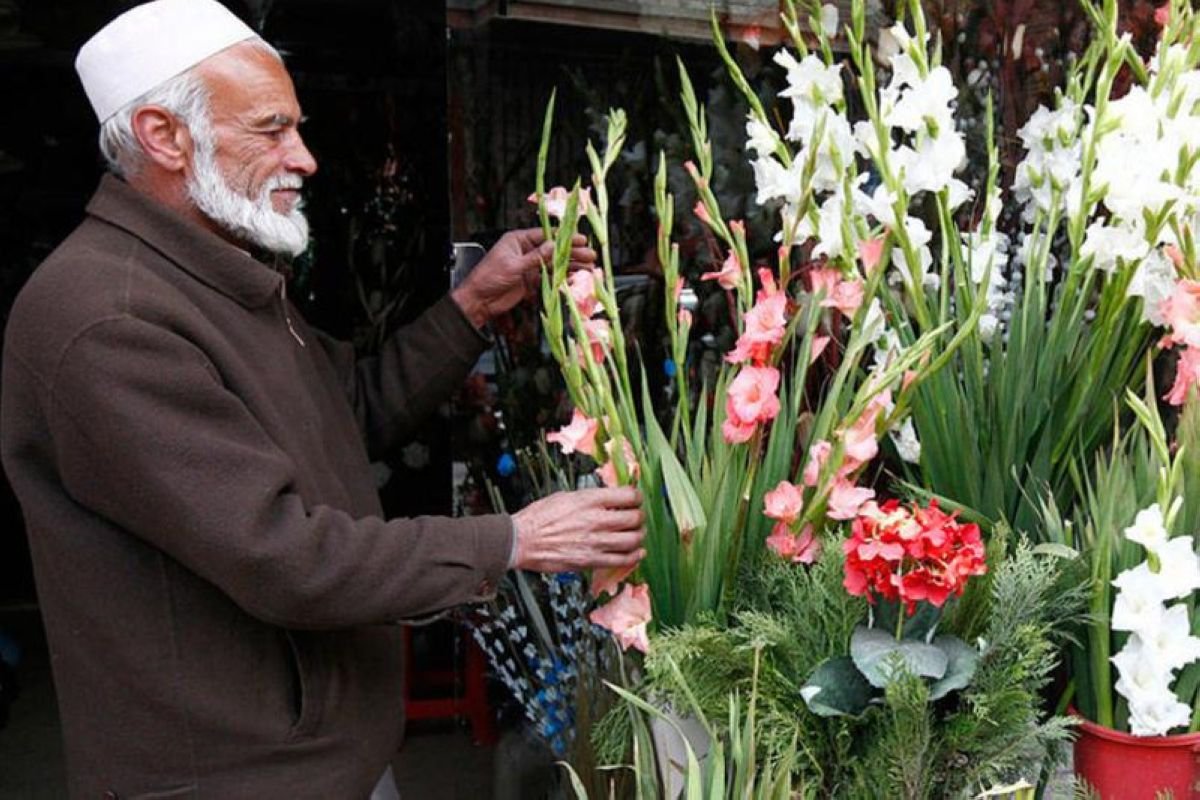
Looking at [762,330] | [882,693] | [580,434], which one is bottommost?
[882,693]

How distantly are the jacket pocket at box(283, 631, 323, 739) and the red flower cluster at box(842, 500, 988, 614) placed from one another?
25.8 inches

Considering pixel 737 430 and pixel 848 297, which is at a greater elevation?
pixel 848 297

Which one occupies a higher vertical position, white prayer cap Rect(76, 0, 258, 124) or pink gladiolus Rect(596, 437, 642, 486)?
white prayer cap Rect(76, 0, 258, 124)

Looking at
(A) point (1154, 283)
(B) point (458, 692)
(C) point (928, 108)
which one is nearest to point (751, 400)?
(C) point (928, 108)

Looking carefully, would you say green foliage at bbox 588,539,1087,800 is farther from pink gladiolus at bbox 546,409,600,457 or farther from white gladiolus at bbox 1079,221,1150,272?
white gladiolus at bbox 1079,221,1150,272

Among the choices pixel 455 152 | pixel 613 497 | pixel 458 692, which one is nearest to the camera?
pixel 613 497

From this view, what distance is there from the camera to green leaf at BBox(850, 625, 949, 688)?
1.21m

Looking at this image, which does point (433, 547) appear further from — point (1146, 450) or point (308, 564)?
point (1146, 450)

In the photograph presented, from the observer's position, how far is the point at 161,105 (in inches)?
62.2

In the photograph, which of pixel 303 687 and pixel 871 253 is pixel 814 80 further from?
pixel 303 687

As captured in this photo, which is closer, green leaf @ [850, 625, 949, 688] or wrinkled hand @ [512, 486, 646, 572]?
green leaf @ [850, 625, 949, 688]

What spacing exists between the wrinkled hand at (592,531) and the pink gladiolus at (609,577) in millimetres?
24

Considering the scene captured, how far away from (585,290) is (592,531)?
26 cm

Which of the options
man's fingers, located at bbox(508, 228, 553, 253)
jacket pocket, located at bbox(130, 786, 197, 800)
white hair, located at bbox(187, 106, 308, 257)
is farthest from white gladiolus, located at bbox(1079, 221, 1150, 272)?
jacket pocket, located at bbox(130, 786, 197, 800)
